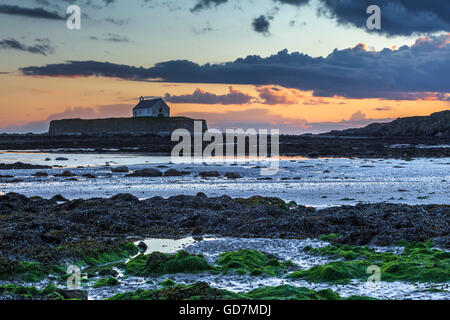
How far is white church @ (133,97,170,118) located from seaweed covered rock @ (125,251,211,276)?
85189 millimetres

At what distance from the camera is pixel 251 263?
8.85m

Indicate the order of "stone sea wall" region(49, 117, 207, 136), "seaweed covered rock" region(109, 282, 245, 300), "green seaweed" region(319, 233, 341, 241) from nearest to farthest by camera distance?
1. "seaweed covered rock" region(109, 282, 245, 300)
2. "green seaweed" region(319, 233, 341, 241)
3. "stone sea wall" region(49, 117, 207, 136)

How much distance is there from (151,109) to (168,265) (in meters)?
85.7

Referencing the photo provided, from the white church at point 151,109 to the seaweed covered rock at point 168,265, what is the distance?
279 ft

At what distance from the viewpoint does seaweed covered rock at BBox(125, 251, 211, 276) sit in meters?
8.41

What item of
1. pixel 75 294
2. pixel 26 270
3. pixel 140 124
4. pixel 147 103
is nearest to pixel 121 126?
pixel 140 124

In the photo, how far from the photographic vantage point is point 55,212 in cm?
1475

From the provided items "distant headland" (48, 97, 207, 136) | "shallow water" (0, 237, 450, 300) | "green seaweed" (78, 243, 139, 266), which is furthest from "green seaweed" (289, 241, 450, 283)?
"distant headland" (48, 97, 207, 136)

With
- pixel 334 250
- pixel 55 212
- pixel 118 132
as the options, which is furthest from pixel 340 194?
pixel 118 132

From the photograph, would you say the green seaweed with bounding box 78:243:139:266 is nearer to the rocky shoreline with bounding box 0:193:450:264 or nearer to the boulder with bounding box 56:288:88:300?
the rocky shoreline with bounding box 0:193:450:264

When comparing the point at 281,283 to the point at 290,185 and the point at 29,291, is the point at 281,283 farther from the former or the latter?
the point at 290,185

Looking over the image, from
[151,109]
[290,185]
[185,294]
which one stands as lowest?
[290,185]
